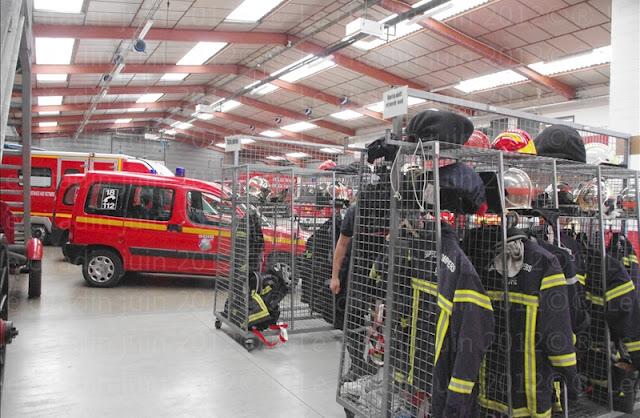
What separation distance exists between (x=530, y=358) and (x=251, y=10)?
8.64 metres

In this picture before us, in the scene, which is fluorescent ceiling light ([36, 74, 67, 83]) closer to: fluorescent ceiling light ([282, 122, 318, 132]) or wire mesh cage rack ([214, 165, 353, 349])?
fluorescent ceiling light ([282, 122, 318, 132])

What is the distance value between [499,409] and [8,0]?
3104 millimetres

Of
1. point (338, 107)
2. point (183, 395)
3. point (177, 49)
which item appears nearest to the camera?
point (183, 395)

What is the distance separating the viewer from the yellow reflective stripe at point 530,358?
2.35 meters

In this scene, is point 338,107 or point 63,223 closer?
point 63,223

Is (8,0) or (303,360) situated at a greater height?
(8,0)

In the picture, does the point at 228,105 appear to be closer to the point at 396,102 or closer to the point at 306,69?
the point at 306,69

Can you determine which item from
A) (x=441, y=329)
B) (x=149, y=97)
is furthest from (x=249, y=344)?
(x=149, y=97)

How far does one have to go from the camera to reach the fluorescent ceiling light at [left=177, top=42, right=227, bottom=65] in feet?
36.9

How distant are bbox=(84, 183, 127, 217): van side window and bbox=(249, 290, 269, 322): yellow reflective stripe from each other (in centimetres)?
371

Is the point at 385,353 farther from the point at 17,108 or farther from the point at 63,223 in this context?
the point at 63,223

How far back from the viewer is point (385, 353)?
260cm

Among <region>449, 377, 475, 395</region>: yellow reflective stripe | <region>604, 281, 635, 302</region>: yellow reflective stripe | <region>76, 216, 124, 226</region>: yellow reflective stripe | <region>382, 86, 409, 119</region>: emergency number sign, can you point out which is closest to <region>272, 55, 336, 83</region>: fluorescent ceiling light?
<region>76, 216, 124, 226</region>: yellow reflective stripe

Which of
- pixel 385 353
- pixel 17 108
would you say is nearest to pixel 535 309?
pixel 385 353
